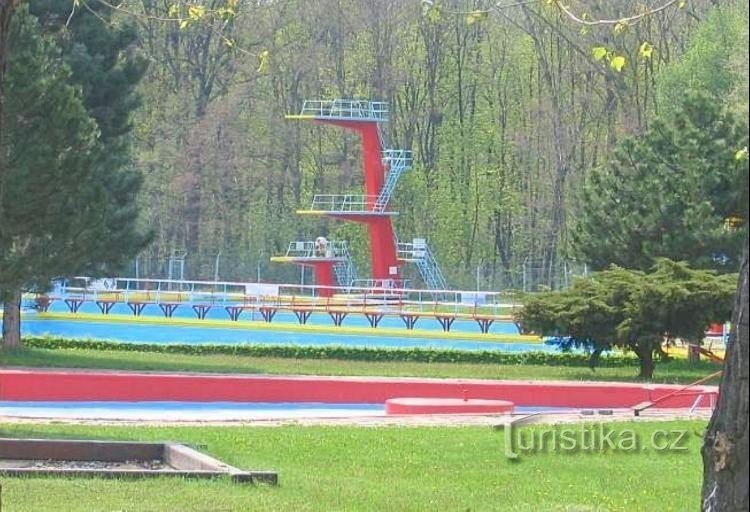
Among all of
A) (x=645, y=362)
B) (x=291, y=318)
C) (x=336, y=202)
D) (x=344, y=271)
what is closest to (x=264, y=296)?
(x=291, y=318)

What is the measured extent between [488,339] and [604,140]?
20577 mm

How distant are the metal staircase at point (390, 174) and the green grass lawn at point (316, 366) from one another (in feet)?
61.0

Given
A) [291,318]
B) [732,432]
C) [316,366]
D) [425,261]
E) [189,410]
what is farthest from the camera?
[425,261]

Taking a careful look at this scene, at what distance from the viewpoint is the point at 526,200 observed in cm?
5631

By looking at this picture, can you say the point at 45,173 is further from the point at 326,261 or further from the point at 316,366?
the point at 326,261

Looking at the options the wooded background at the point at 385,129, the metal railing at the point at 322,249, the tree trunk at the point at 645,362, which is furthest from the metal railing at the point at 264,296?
the tree trunk at the point at 645,362

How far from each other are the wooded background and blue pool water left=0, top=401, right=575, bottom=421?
33881 mm

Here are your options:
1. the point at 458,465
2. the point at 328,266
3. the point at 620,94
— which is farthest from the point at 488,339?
the point at 458,465

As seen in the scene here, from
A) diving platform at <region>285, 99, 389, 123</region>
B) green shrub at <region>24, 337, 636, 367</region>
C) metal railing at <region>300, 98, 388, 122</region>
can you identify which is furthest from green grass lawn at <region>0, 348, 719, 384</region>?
metal railing at <region>300, 98, 388, 122</region>

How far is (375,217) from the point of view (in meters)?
47.2

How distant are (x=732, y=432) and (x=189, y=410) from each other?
16.3 meters

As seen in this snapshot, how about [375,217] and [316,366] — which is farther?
[375,217]

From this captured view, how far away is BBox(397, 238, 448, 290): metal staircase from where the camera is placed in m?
48.8

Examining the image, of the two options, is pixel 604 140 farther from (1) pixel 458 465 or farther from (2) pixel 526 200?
(1) pixel 458 465
